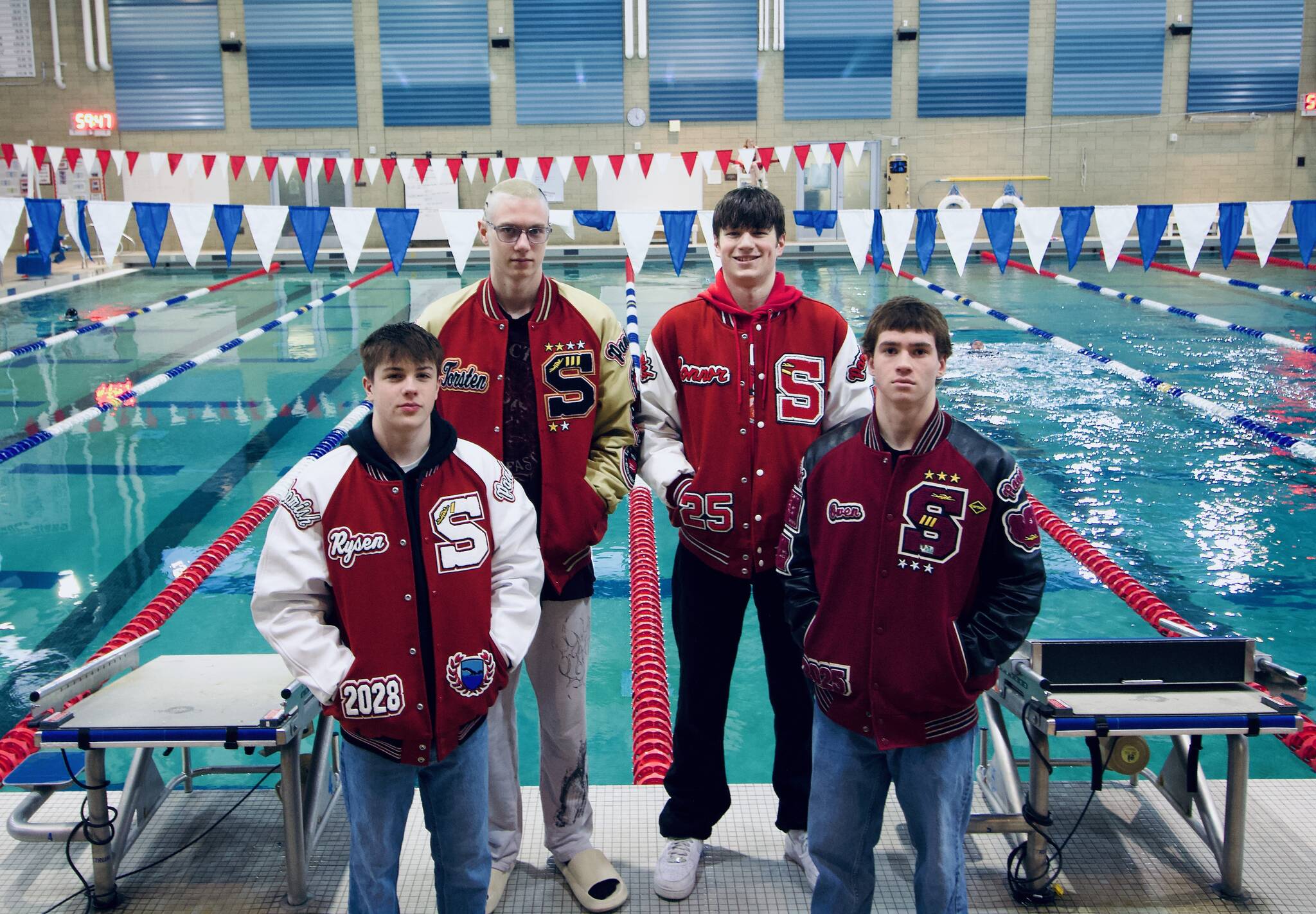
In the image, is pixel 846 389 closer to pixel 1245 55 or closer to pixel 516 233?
pixel 516 233

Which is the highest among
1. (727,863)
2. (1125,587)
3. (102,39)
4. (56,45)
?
(102,39)

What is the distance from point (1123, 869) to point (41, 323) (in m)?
13.8

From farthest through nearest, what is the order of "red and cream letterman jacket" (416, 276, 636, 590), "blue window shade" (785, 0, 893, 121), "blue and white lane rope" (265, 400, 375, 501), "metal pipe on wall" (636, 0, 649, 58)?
"blue window shade" (785, 0, 893, 121)
"metal pipe on wall" (636, 0, 649, 58)
"blue and white lane rope" (265, 400, 375, 501)
"red and cream letterman jacket" (416, 276, 636, 590)

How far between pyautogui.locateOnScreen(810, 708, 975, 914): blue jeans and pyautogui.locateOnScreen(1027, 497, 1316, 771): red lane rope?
1147 mm

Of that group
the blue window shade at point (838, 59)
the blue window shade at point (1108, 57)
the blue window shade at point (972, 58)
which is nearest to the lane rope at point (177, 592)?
the blue window shade at point (838, 59)

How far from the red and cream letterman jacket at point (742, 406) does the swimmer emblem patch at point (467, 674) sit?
26.8 inches

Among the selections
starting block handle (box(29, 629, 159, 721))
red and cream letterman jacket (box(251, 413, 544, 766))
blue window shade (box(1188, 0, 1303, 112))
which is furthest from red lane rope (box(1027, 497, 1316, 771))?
blue window shade (box(1188, 0, 1303, 112))

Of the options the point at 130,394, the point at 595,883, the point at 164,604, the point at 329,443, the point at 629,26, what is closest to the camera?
the point at 595,883

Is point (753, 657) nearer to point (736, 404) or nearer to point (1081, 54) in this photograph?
point (736, 404)

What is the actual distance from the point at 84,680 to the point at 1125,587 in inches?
150

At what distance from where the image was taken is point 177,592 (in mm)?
4676

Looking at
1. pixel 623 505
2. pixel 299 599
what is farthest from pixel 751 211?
pixel 623 505

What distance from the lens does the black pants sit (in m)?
2.62

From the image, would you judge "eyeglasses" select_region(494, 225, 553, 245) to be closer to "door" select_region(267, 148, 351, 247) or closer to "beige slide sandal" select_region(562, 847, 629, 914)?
"beige slide sandal" select_region(562, 847, 629, 914)
